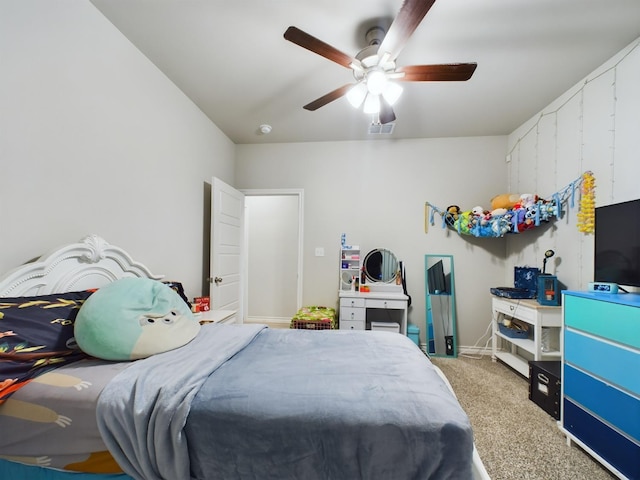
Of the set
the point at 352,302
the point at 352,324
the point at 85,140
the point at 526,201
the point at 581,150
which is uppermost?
the point at 581,150

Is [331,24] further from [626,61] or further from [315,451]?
[315,451]

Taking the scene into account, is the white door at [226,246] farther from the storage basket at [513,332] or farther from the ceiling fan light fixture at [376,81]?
the storage basket at [513,332]

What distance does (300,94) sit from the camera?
2.40m

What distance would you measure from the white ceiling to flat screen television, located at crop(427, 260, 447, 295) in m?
1.67

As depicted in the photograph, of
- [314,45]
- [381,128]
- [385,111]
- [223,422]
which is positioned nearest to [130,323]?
[223,422]

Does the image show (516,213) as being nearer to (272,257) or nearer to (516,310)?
(516,310)

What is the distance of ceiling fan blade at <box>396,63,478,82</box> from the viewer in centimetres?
154

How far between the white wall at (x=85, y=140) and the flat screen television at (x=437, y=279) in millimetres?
2731

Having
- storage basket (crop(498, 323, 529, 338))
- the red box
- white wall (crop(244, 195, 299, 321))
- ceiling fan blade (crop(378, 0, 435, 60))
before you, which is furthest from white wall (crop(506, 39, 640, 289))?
the red box

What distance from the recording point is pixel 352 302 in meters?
2.98

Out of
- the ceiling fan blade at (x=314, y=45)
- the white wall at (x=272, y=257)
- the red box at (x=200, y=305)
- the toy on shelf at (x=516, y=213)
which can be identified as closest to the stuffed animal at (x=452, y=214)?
the toy on shelf at (x=516, y=213)

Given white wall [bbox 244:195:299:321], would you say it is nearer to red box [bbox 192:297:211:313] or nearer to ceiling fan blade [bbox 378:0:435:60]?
red box [bbox 192:297:211:313]

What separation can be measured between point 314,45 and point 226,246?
2195 mm

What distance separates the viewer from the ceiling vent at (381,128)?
292 cm
